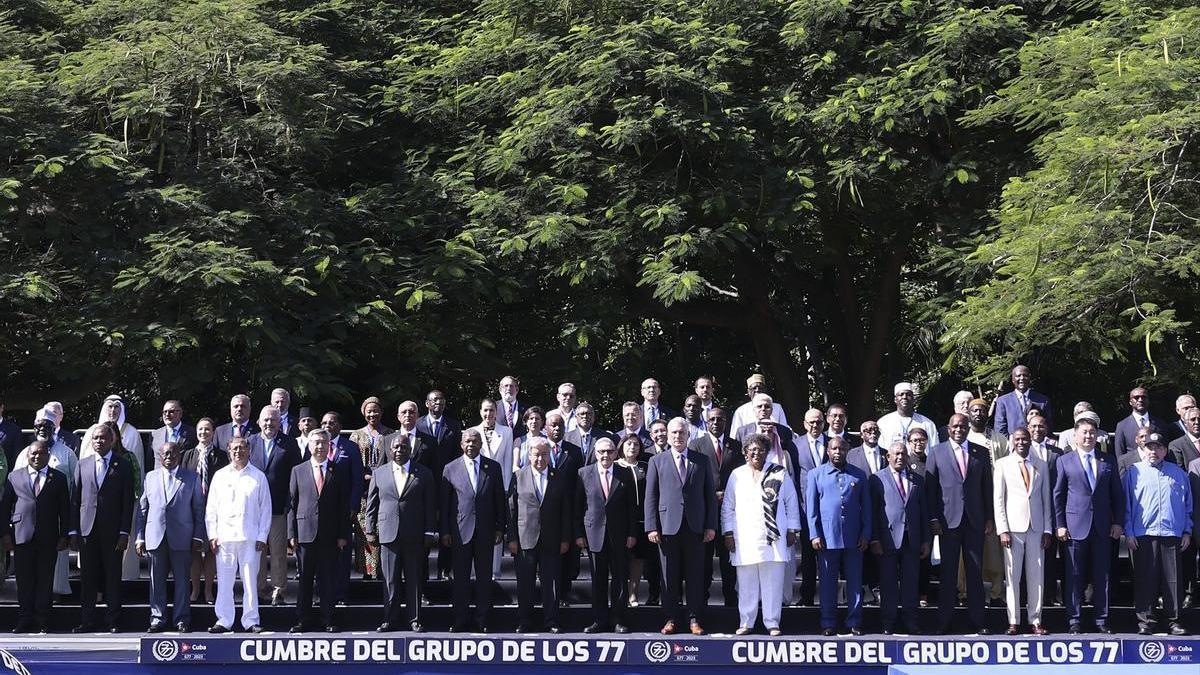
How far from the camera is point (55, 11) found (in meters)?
19.8

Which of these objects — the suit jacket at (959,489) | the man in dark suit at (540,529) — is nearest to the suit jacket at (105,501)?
the man in dark suit at (540,529)

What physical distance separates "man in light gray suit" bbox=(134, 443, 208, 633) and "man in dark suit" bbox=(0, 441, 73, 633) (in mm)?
708

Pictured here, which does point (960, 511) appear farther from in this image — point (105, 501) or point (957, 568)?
point (105, 501)

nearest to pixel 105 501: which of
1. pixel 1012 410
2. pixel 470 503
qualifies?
pixel 470 503

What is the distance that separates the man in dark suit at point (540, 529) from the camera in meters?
12.1

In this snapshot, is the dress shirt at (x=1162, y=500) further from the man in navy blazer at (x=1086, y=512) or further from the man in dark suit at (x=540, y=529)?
the man in dark suit at (x=540, y=529)

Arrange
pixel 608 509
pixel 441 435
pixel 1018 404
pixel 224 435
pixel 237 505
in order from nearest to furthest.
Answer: pixel 237 505, pixel 608 509, pixel 224 435, pixel 441 435, pixel 1018 404

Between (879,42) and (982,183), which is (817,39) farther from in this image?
(982,183)

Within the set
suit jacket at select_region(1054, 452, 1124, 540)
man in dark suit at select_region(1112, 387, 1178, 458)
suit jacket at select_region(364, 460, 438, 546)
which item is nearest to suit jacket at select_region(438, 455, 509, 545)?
suit jacket at select_region(364, 460, 438, 546)

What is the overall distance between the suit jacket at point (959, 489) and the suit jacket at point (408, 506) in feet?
13.8

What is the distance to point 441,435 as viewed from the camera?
1309 centimetres

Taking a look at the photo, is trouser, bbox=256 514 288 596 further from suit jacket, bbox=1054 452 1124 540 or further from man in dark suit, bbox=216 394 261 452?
suit jacket, bbox=1054 452 1124 540

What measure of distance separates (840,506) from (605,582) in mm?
2083

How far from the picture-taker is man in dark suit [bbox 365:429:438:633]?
1197 centimetres
